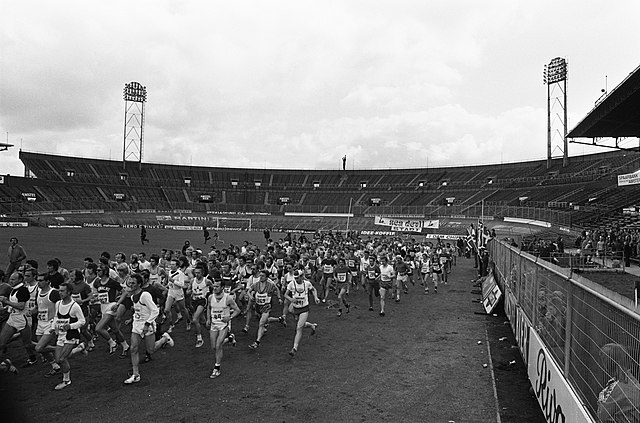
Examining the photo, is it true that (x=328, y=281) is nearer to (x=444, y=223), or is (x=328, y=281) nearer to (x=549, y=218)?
(x=549, y=218)

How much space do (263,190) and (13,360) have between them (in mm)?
76167

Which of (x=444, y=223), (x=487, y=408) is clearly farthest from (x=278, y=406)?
(x=444, y=223)

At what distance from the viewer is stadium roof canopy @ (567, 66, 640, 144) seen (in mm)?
21227

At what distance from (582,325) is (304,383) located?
5346mm

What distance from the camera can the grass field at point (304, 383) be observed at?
7410 mm

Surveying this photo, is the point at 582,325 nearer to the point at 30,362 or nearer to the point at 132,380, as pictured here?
the point at 132,380

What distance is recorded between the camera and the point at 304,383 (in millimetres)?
8820

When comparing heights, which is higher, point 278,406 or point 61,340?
point 61,340

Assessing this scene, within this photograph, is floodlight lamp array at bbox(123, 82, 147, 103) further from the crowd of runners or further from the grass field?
the grass field

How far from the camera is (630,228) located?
108 ft

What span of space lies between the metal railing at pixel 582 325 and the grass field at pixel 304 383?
1.87 metres

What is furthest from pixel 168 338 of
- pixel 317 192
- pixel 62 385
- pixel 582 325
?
pixel 317 192

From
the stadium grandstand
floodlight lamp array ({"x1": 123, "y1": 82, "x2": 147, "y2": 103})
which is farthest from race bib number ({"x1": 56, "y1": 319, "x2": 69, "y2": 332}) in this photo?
floodlight lamp array ({"x1": 123, "y1": 82, "x2": 147, "y2": 103})

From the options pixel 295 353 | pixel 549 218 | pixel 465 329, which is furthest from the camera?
pixel 549 218
